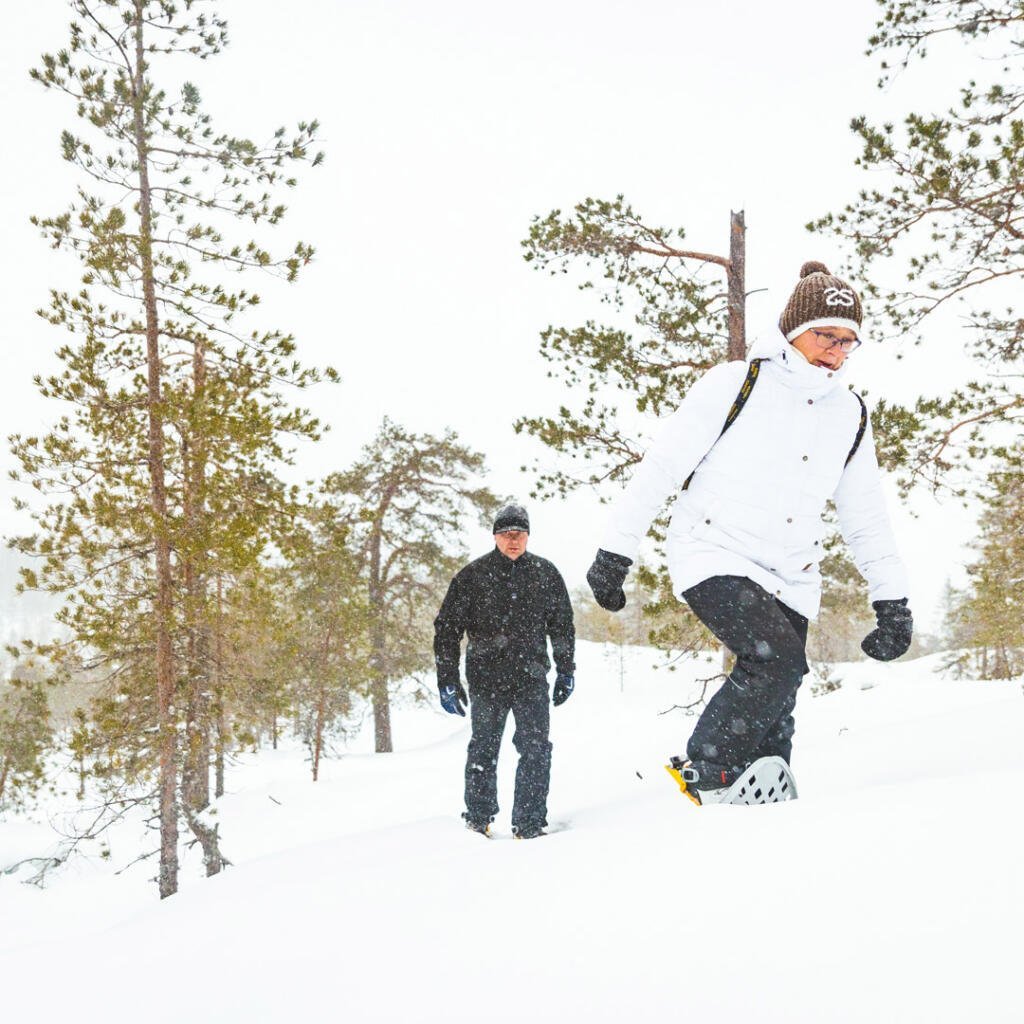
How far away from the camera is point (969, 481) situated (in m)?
8.02

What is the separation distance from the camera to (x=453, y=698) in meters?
4.61

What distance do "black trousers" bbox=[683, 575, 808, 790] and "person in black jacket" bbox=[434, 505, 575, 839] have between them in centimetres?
164

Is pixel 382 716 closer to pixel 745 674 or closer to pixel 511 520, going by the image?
pixel 511 520

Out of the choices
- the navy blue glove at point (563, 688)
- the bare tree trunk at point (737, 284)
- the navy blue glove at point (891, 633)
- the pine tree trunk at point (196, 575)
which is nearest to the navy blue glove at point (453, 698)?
the navy blue glove at point (563, 688)

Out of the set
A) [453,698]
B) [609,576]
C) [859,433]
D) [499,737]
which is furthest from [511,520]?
[859,433]

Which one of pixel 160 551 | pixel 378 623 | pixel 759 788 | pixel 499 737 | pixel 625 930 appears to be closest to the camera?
pixel 625 930

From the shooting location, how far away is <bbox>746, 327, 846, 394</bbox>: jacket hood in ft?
9.21

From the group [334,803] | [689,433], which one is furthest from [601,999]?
[334,803]

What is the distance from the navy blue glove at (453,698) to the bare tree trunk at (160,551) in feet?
22.5

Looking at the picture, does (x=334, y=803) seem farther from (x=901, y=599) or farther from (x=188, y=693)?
(x=901, y=599)

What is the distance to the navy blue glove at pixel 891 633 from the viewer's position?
2986mm

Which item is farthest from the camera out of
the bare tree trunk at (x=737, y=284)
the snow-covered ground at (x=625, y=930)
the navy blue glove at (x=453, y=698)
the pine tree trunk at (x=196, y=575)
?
the bare tree trunk at (x=737, y=284)

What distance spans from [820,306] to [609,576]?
127cm

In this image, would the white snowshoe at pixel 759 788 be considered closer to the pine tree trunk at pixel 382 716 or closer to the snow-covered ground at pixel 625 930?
the snow-covered ground at pixel 625 930
